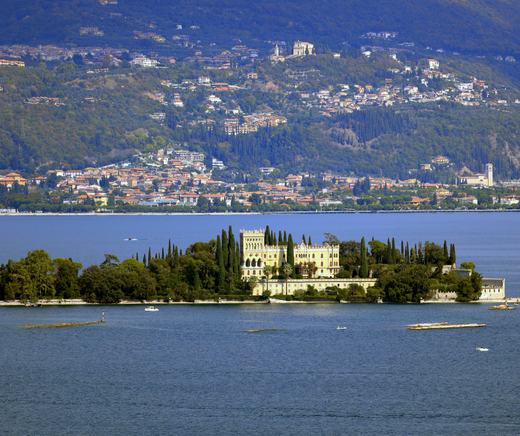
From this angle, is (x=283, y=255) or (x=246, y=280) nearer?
(x=246, y=280)

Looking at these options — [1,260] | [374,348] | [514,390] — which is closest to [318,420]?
[514,390]

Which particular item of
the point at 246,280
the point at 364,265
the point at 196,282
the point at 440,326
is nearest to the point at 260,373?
the point at 440,326

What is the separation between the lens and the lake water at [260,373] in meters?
36.9

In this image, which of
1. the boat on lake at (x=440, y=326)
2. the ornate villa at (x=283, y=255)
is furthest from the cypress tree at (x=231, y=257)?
the boat on lake at (x=440, y=326)

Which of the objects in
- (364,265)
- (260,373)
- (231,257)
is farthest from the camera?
(364,265)

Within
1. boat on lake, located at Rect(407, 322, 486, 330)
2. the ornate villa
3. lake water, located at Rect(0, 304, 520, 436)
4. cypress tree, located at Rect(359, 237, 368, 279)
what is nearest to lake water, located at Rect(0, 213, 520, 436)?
lake water, located at Rect(0, 304, 520, 436)

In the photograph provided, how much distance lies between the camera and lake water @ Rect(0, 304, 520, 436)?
36875 mm

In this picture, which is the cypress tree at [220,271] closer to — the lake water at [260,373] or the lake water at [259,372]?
the lake water at [259,372]

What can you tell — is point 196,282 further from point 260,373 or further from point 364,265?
point 260,373

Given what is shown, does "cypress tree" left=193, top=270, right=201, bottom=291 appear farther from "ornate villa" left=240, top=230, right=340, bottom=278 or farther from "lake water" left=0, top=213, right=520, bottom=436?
"ornate villa" left=240, top=230, right=340, bottom=278

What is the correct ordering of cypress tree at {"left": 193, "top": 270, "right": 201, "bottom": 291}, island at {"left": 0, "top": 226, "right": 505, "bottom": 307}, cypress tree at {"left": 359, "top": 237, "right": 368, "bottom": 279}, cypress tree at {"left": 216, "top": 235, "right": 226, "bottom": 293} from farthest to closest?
cypress tree at {"left": 359, "top": 237, "right": 368, "bottom": 279} → cypress tree at {"left": 193, "top": 270, "right": 201, "bottom": 291} → cypress tree at {"left": 216, "top": 235, "right": 226, "bottom": 293} → island at {"left": 0, "top": 226, "right": 505, "bottom": 307}

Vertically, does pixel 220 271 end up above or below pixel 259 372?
above

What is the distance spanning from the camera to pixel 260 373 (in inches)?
1743

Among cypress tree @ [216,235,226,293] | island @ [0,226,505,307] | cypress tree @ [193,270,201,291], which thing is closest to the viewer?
island @ [0,226,505,307]
